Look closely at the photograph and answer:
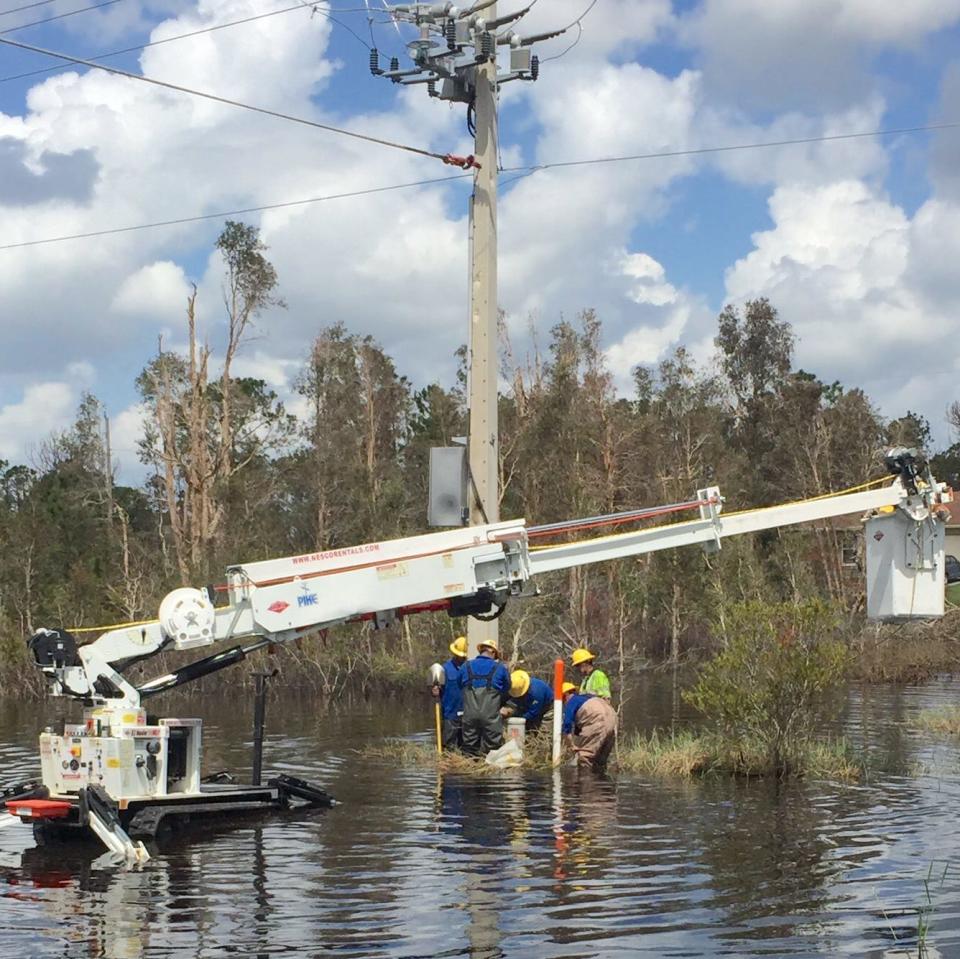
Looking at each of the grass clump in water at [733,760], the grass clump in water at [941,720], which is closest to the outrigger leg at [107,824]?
the grass clump in water at [733,760]

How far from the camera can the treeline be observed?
4028cm

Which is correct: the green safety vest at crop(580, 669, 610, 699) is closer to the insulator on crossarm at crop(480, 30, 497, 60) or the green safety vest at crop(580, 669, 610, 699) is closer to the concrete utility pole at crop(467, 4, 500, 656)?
the concrete utility pole at crop(467, 4, 500, 656)

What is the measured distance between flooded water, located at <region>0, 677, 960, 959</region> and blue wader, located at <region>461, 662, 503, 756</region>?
0.93 metres

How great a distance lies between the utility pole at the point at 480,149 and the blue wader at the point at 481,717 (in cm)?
82

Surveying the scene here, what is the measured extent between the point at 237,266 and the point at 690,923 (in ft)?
146

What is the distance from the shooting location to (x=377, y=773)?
18969mm

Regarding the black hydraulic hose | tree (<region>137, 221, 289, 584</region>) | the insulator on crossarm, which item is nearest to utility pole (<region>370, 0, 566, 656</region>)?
the insulator on crossarm

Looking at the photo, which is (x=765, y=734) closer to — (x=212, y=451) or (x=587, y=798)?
(x=587, y=798)

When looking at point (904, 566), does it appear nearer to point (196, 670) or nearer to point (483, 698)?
point (483, 698)

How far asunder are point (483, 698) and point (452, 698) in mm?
805

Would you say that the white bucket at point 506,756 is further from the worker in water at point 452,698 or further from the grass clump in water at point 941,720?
the grass clump in water at point 941,720

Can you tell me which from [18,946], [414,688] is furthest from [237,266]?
[18,946]

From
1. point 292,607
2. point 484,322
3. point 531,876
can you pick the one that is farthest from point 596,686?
point 531,876

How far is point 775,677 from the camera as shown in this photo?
55.5ft
